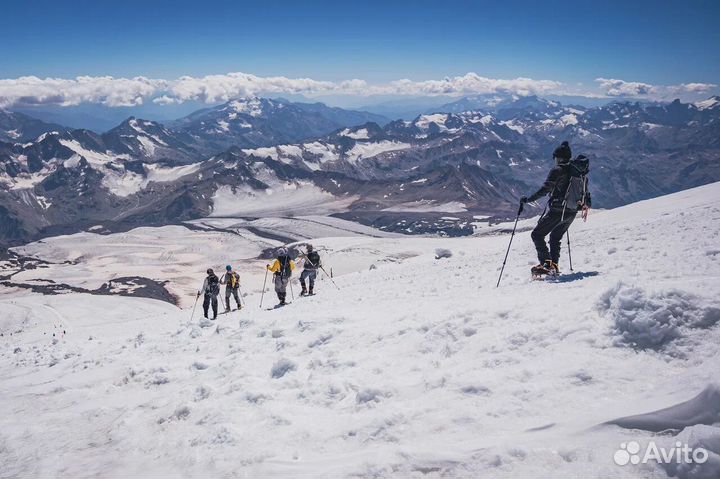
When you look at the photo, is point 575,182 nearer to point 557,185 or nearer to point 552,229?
point 557,185

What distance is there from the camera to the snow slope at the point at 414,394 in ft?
16.1

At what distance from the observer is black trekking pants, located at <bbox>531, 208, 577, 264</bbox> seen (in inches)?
461

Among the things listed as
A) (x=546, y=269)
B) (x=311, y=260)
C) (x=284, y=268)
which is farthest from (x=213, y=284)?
(x=546, y=269)

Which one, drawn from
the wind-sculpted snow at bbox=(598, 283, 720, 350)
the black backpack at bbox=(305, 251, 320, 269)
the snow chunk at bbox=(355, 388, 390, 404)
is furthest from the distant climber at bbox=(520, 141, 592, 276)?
the black backpack at bbox=(305, 251, 320, 269)

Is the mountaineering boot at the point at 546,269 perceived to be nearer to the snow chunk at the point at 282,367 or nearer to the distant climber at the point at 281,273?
the snow chunk at the point at 282,367

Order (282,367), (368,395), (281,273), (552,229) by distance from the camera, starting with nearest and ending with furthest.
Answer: (368,395) → (282,367) → (552,229) → (281,273)

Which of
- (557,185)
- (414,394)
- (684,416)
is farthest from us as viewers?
(557,185)

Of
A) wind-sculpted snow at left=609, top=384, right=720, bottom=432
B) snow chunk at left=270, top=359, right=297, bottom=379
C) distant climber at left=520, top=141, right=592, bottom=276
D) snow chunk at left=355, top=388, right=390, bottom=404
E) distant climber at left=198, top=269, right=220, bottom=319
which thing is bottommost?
distant climber at left=198, top=269, right=220, bottom=319

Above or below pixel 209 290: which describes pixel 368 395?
above

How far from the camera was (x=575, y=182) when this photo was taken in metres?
11.4

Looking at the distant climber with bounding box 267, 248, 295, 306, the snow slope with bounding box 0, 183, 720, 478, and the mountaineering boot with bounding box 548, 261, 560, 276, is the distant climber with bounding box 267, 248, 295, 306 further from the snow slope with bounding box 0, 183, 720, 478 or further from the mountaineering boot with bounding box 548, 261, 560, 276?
the mountaineering boot with bounding box 548, 261, 560, 276

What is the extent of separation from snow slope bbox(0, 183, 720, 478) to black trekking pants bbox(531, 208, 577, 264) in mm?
1470

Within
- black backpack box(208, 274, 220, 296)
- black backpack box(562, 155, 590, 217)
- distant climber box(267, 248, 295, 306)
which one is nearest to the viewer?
black backpack box(562, 155, 590, 217)

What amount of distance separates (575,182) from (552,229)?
1347 millimetres
